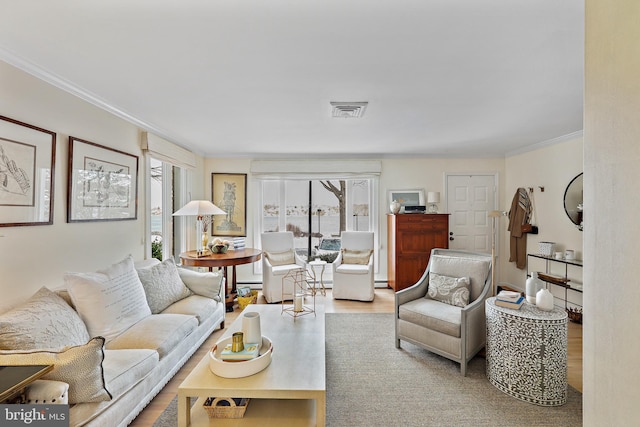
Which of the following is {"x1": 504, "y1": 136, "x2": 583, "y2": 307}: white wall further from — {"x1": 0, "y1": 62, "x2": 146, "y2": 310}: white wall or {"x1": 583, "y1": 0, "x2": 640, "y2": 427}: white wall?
{"x1": 0, "y1": 62, "x2": 146, "y2": 310}: white wall

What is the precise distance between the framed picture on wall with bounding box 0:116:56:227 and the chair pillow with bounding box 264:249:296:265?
2.82m

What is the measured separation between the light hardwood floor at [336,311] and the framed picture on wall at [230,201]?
4.33 ft

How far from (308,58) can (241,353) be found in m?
1.84

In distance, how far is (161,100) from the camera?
8.57 ft

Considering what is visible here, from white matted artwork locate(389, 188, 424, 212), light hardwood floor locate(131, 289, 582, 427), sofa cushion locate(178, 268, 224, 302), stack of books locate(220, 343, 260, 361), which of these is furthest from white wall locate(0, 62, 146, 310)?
white matted artwork locate(389, 188, 424, 212)

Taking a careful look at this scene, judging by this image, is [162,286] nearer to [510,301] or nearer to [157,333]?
[157,333]

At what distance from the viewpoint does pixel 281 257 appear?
4.75 m

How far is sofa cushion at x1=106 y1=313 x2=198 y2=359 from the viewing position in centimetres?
207

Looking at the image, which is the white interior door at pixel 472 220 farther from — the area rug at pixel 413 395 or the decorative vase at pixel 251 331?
the decorative vase at pixel 251 331

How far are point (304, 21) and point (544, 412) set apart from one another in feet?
9.33

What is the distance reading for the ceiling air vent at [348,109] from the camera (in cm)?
263

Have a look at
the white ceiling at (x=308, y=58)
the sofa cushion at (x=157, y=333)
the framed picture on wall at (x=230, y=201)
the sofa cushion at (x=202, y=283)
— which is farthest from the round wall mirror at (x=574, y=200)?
the framed picture on wall at (x=230, y=201)

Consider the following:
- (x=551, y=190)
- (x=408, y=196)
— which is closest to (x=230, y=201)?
(x=408, y=196)

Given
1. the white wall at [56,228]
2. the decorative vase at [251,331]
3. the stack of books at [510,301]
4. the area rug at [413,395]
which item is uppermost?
the white wall at [56,228]
